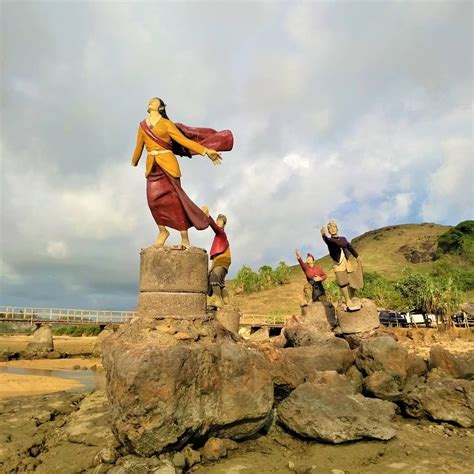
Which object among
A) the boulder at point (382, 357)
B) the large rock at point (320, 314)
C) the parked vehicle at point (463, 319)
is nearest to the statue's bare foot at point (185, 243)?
the boulder at point (382, 357)

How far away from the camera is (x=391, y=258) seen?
245 ft

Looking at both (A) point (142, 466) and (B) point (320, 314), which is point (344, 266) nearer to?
(B) point (320, 314)

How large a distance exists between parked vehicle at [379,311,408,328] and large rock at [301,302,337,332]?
1823 centimetres

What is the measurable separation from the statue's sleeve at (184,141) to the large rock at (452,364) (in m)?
7.29

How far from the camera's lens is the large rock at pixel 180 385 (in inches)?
202

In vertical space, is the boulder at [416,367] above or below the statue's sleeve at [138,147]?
below

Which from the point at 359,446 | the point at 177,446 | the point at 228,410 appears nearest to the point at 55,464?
the point at 177,446

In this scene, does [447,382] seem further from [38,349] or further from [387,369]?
[38,349]

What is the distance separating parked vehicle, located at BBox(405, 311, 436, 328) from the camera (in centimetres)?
2911

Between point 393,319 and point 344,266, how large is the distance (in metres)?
22.1

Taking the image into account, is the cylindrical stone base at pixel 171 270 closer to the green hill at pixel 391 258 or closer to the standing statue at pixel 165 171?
the standing statue at pixel 165 171

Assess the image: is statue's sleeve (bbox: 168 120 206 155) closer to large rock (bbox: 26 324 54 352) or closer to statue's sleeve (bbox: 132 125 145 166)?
statue's sleeve (bbox: 132 125 145 166)

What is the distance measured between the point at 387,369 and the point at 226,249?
4611 millimetres

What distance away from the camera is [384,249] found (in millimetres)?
80875
